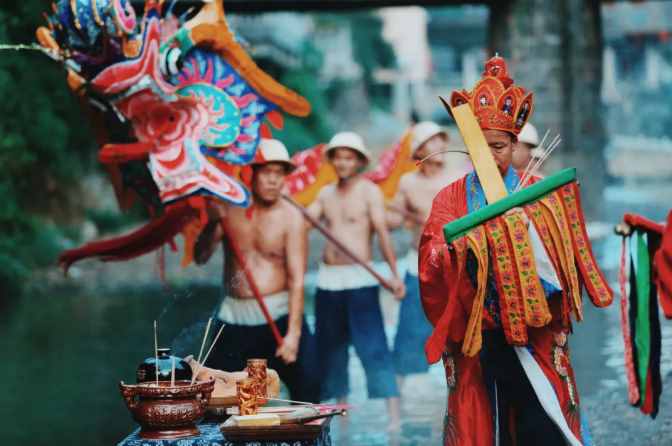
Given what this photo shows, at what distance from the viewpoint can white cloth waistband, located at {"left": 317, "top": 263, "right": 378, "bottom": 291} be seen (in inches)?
385

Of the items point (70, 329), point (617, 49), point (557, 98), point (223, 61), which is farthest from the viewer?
point (617, 49)

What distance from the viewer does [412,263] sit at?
1062 centimetres

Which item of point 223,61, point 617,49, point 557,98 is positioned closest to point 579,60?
point 557,98

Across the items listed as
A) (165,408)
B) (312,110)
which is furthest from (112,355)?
(312,110)

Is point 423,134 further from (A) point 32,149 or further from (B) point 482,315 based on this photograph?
(A) point 32,149

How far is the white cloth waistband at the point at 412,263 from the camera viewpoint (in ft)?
34.4

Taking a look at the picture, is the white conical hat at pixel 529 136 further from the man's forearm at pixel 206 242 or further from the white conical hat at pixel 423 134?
the man's forearm at pixel 206 242

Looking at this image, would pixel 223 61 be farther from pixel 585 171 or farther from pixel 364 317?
pixel 585 171

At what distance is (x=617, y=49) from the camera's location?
51.1 metres

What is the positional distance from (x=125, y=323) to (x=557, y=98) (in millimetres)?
5939

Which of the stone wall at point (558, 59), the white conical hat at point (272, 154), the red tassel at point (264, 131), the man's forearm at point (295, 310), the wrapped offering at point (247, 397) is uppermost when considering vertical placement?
the stone wall at point (558, 59)

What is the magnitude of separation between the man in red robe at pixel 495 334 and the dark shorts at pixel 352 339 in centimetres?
352

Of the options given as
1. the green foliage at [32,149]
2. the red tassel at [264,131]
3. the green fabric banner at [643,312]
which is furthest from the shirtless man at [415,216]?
the green foliage at [32,149]

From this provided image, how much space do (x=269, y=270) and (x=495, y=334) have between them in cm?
269
